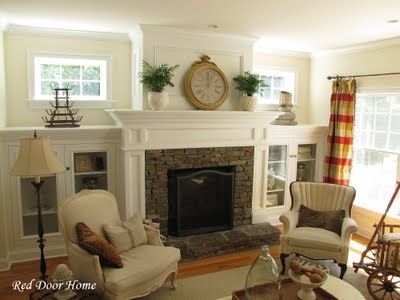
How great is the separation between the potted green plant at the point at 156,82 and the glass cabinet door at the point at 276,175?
6.19 ft

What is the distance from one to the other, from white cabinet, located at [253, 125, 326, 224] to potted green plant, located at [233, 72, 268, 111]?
684 millimetres

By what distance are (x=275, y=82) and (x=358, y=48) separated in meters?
1.24

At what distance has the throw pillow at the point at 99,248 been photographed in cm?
263

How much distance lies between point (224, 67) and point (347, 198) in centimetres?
211

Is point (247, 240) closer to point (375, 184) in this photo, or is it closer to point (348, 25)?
point (375, 184)

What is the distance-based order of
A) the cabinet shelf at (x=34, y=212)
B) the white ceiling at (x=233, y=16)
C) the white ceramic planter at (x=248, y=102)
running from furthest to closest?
the white ceramic planter at (x=248, y=102) < the cabinet shelf at (x=34, y=212) < the white ceiling at (x=233, y=16)

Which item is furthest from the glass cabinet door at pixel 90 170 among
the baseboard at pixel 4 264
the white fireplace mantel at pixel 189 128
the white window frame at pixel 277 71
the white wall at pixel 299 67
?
the white wall at pixel 299 67

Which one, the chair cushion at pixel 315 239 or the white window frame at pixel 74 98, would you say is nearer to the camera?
the chair cushion at pixel 315 239

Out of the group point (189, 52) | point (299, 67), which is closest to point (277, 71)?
point (299, 67)

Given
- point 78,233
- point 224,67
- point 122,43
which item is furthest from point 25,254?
point 224,67

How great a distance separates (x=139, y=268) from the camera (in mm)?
2727

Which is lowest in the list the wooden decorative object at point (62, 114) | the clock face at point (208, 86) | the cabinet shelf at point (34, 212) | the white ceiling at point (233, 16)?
the cabinet shelf at point (34, 212)

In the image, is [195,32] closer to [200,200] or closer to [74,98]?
[74,98]

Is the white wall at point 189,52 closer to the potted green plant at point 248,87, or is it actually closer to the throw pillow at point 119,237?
the potted green plant at point 248,87
